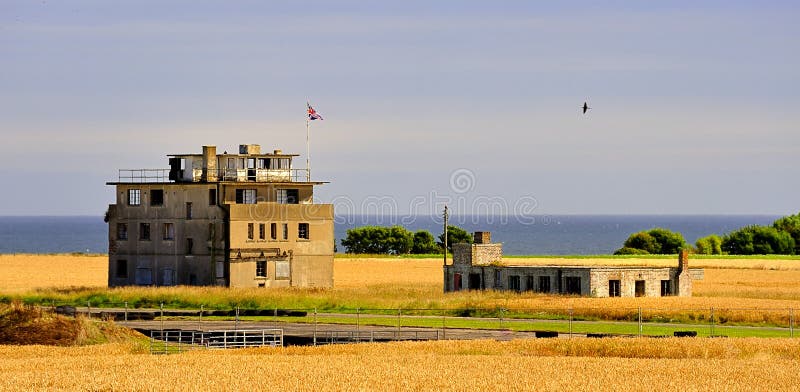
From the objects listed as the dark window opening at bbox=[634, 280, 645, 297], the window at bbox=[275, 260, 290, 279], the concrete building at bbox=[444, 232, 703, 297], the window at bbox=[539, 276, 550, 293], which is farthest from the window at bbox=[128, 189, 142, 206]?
the dark window opening at bbox=[634, 280, 645, 297]

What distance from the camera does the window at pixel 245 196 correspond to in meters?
102

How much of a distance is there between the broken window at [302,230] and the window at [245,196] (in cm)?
369

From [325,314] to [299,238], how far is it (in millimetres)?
22239

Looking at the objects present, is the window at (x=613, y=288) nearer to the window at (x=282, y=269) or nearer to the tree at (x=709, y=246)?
the window at (x=282, y=269)

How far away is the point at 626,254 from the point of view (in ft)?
578

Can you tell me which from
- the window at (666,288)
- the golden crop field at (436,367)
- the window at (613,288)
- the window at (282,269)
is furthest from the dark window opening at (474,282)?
the golden crop field at (436,367)

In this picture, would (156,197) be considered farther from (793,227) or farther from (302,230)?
(793,227)

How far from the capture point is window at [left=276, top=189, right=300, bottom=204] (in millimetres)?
103000

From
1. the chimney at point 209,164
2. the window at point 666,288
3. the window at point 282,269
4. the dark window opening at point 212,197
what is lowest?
the window at point 666,288

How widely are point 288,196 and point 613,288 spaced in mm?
25582

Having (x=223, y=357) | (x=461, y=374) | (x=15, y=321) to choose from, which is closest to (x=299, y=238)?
(x=15, y=321)

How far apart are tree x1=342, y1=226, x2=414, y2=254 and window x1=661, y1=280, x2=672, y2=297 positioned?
104 meters

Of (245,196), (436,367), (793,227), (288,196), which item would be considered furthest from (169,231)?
(793,227)

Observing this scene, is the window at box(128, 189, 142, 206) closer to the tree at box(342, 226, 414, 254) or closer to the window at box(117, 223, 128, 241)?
the window at box(117, 223, 128, 241)
